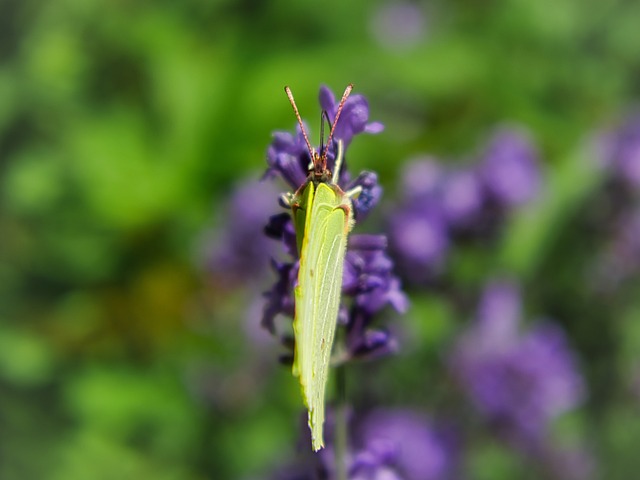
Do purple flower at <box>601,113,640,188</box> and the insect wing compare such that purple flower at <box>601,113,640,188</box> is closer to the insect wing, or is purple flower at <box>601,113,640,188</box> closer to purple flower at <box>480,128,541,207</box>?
purple flower at <box>480,128,541,207</box>

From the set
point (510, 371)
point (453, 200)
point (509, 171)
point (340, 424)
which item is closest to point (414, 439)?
point (510, 371)

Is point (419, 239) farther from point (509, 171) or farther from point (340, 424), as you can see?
Answer: point (340, 424)

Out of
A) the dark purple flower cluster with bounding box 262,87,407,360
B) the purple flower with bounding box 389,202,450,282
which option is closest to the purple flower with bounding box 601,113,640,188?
the purple flower with bounding box 389,202,450,282

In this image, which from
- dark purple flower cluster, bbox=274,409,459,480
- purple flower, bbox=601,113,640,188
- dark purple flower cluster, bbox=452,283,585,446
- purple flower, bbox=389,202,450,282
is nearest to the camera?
dark purple flower cluster, bbox=274,409,459,480

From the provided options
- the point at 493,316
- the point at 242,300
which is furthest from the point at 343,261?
the point at 242,300

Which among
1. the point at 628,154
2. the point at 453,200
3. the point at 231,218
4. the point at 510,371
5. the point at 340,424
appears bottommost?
the point at 340,424

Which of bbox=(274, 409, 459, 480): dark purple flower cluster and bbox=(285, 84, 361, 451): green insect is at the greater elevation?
bbox=(274, 409, 459, 480): dark purple flower cluster

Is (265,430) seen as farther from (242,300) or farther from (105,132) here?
(105,132)
